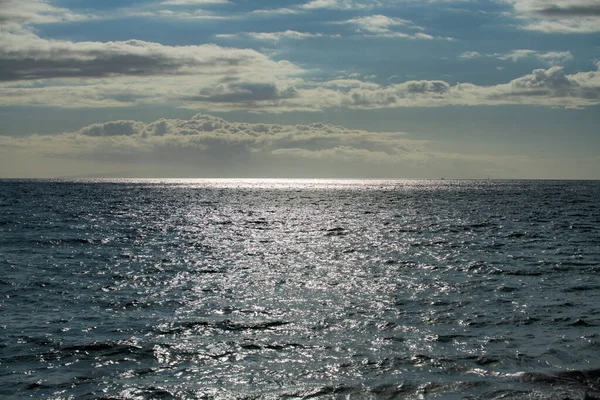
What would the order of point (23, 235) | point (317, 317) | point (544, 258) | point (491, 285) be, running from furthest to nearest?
1. point (23, 235)
2. point (544, 258)
3. point (491, 285)
4. point (317, 317)

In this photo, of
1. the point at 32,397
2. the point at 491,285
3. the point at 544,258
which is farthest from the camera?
the point at 544,258

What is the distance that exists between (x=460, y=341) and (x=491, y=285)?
11.2 meters

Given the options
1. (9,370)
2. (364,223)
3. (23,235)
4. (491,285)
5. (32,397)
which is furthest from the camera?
(364,223)

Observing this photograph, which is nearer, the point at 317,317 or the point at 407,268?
the point at 317,317

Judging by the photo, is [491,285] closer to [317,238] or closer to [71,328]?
[71,328]

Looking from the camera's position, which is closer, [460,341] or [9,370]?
[9,370]

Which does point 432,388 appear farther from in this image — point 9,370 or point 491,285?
point 491,285

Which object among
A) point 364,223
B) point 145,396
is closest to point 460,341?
point 145,396

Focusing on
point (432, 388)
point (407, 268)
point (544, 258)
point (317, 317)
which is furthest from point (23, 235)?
point (432, 388)

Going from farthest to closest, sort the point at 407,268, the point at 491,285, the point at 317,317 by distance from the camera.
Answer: the point at 407,268, the point at 491,285, the point at 317,317

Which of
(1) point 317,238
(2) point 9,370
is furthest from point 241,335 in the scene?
(1) point 317,238

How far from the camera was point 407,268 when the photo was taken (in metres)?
37.3

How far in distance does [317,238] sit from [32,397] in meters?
43.6

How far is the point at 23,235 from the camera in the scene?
5519 centimetres
